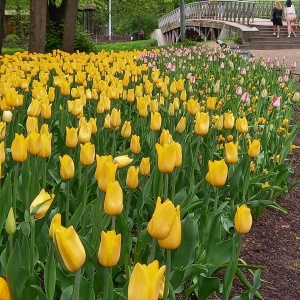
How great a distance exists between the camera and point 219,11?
35.8 meters

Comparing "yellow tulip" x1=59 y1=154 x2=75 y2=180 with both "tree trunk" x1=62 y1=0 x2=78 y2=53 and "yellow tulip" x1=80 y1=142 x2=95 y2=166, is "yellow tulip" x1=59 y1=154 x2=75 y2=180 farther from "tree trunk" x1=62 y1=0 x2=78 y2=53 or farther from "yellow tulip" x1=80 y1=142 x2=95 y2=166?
"tree trunk" x1=62 y1=0 x2=78 y2=53

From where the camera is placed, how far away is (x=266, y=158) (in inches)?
163

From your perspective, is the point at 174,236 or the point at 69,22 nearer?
the point at 174,236

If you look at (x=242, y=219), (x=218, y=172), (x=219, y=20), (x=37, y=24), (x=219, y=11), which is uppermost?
(x=219, y=11)

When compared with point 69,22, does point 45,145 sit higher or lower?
lower

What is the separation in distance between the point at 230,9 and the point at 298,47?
10.4m

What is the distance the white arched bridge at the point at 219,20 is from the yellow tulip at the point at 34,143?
75.6ft

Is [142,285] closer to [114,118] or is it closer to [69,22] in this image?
[114,118]

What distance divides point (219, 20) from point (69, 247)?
34.2m

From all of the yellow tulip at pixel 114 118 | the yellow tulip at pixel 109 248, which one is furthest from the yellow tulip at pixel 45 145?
the yellow tulip at pixel 109 248

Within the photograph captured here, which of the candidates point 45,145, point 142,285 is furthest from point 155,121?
point 142,285

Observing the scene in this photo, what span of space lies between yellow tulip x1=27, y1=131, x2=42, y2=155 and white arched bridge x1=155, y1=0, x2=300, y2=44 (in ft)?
75.6

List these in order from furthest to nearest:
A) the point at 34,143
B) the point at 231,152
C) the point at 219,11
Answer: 1. the point at 219,11
2. the point at 231,152
3. the point at 34,143

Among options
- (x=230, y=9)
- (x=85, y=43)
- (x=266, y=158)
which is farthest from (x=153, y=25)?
(x=266, y=158)
